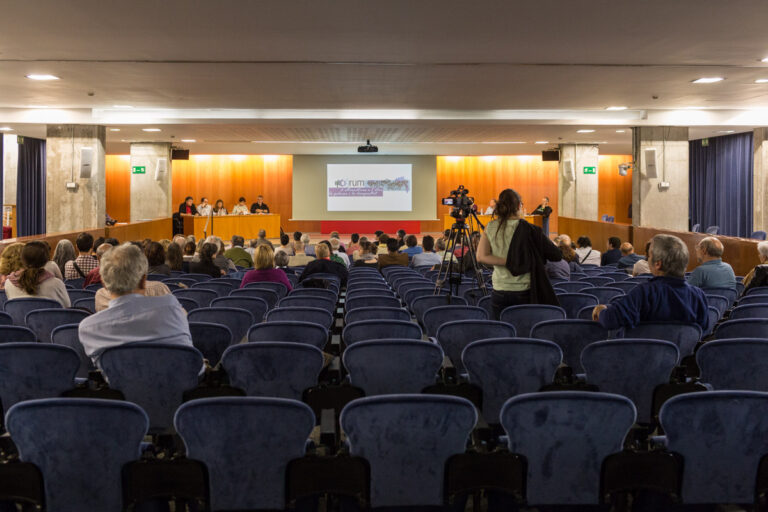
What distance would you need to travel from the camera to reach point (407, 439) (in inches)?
109

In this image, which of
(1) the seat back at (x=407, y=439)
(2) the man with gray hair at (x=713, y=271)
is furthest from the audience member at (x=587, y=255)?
(1) the seat back at (x=407, y=439)

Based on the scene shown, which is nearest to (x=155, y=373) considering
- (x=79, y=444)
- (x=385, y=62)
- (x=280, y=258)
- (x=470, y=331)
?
(x=79, y=444)

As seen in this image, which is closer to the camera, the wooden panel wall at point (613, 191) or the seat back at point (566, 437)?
the seat back at point (566, 437)

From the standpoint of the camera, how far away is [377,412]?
8.94ft

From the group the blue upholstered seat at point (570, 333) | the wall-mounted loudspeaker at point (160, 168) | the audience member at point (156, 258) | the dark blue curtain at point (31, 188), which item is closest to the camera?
the blue upholstered seat at point (570, 333)

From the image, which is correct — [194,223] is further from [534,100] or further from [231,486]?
[231,486]

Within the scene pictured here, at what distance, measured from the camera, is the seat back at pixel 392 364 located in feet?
12.7

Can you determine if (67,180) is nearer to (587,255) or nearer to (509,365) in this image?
(587,255)

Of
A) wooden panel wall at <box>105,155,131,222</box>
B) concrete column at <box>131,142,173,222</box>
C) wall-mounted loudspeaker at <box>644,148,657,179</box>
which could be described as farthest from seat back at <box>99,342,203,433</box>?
wooden panel wall at <box>105,155,131,222</box>

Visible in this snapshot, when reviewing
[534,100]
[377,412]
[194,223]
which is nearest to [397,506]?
[377,412]

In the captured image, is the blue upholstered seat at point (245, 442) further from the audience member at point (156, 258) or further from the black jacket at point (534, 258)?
the audience member at point (156, 258)

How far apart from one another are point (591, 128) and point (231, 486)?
59.4 ft

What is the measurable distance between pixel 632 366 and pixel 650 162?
15090 millimetres

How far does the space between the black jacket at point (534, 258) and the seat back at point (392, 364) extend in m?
2.32
